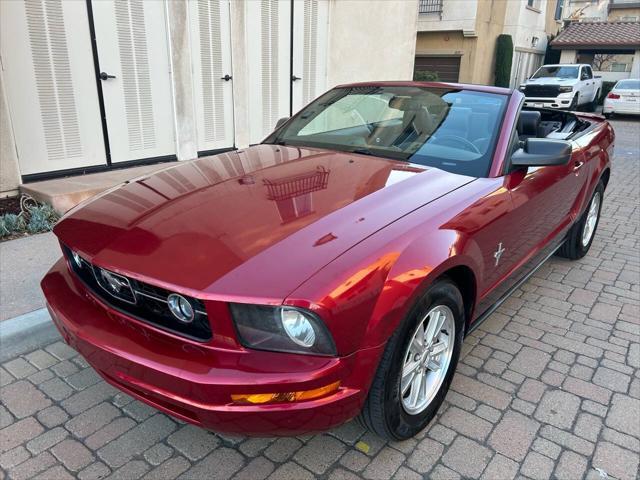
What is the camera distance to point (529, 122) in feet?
15.2

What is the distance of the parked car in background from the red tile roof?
29.7 ft

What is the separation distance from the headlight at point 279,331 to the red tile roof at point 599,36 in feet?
100

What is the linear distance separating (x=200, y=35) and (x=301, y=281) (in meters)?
6.46

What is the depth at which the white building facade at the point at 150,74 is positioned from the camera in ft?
18.1

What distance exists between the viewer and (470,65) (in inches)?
874

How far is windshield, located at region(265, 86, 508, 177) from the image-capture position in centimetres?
305

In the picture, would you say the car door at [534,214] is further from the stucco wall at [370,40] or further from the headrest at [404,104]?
the stucco wall at [370,40]

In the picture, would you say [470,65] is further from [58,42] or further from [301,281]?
[301,281]

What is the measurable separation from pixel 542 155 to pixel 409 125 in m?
0.86

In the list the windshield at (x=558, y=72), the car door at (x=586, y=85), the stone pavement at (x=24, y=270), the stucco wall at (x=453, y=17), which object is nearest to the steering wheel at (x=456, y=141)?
the stone pavement at (x=24, y=270)

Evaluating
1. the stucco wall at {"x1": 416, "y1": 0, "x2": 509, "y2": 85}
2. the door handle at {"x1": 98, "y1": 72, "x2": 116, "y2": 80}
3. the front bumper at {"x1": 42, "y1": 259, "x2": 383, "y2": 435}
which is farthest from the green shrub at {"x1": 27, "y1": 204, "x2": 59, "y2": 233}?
the stucco wall at {"x1": 416, "y1": 0, "x2": 509, "y2": 85}

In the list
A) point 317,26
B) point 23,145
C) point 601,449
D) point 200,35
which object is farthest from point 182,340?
point 317,26

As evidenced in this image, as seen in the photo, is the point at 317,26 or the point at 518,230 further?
the point at 317,26

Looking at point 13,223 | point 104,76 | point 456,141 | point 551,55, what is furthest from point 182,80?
point 551,55
